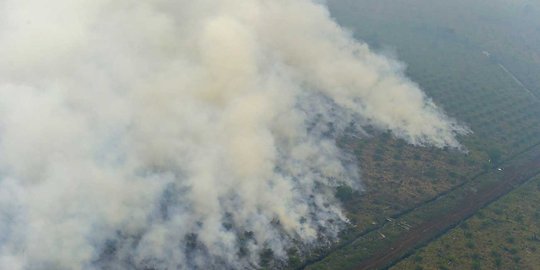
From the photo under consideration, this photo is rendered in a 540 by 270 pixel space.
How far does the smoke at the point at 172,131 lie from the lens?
5531 cm

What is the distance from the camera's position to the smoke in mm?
55312

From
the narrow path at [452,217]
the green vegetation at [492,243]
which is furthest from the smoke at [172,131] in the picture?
the green vegetation at [492,243]

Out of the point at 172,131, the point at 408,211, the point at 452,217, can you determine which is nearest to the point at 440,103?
the point at 452,217

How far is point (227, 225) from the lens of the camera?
6088 cm

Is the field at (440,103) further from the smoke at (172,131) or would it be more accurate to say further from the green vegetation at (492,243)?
the smoke at (172,131)

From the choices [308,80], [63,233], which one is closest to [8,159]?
[63,233]

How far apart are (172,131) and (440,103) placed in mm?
58361

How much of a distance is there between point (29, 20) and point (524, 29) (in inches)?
5823

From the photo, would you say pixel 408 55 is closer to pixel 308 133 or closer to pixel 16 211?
pixel 308 133

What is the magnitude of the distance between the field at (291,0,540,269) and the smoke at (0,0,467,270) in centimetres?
397

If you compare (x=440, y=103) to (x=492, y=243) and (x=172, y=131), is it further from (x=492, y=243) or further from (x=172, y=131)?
(x=172, y=131)

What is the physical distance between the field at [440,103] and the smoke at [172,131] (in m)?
3.97

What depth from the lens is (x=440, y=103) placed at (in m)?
102

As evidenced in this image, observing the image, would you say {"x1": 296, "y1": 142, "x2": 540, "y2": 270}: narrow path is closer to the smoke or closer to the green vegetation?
the smoke
